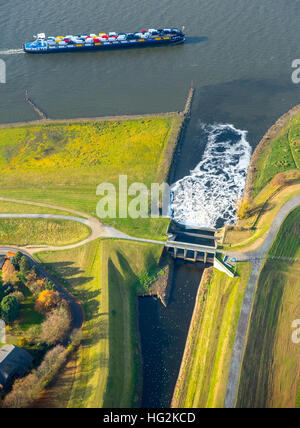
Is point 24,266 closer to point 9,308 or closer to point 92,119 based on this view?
point 9,308

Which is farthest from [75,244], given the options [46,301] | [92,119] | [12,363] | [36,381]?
[92,119]

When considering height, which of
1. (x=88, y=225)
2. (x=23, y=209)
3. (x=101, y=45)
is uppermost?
(x=101, y=45)

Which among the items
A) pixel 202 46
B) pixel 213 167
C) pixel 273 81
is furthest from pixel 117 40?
pixel 213 167

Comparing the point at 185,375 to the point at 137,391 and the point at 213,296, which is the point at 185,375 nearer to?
the point at 137,391

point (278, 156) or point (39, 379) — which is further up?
point (278, 156)

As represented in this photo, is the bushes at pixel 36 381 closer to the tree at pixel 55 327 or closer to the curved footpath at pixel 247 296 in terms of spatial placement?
the tree at pixel 55 327

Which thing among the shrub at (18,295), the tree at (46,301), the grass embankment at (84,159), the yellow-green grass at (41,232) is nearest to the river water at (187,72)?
the grass embankment at (84,159)

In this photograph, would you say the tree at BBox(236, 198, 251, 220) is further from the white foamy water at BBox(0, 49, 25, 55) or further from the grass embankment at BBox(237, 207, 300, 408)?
the white foamy water at BBox(0, 49, 25, 55)
